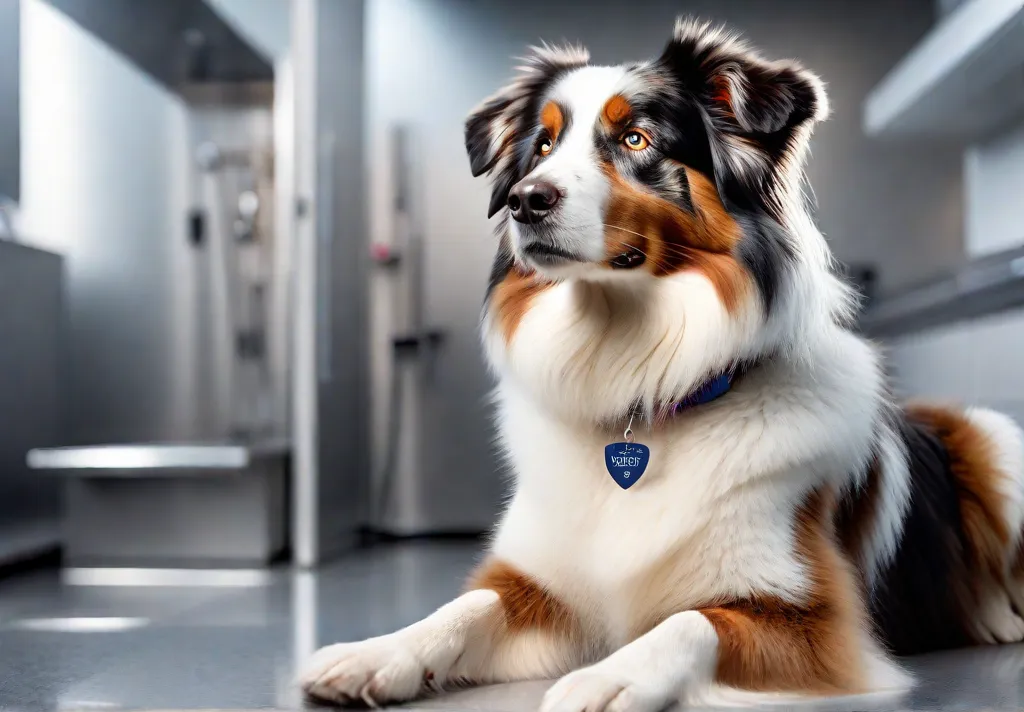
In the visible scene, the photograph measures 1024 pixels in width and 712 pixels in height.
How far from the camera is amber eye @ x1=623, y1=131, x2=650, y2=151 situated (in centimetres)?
165

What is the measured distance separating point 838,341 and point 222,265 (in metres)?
3.21

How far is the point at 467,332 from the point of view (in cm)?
412

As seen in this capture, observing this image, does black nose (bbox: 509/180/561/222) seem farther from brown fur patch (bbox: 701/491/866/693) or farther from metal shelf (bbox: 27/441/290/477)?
metal shelf (bbox: 27/441/290/477)

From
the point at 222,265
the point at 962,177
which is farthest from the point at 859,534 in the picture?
the point at 222,265

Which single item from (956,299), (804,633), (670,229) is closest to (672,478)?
(804,633)

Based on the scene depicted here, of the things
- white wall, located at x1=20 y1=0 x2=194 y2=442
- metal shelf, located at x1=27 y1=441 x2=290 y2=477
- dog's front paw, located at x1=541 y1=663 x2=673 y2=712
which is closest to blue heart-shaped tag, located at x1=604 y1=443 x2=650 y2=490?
dog's front paw, located at x1=541 y1=663 x2=673 y2=712

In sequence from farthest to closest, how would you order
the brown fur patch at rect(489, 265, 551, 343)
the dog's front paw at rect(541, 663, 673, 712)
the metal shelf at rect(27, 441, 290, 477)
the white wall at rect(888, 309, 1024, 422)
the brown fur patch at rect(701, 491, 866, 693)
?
the metal shelf at rect(27, 441, 290, 477), the white wall at rect(888, 309, 1024, 422), the brown fur patch at rect(489, 265, 551, 343), the brown fur patch at rect(701, 491, 866, 693), the dog's front paw at rect(541, 663, 673, 712)

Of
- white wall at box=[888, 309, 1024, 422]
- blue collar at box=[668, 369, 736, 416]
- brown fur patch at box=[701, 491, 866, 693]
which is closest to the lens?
brown fur patch at box=[701, 491, 866, 693]

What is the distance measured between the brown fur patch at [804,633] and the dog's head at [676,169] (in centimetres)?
42

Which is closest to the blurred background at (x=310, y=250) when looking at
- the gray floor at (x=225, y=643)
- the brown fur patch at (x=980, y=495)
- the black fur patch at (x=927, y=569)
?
the gray floor at (x=225, y=643)

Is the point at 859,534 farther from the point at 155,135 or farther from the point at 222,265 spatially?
the point at 155,135

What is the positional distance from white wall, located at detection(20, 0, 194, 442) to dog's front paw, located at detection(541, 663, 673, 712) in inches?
133

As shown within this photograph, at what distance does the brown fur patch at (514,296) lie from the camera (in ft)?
5.78

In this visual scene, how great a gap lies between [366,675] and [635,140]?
955 mm
